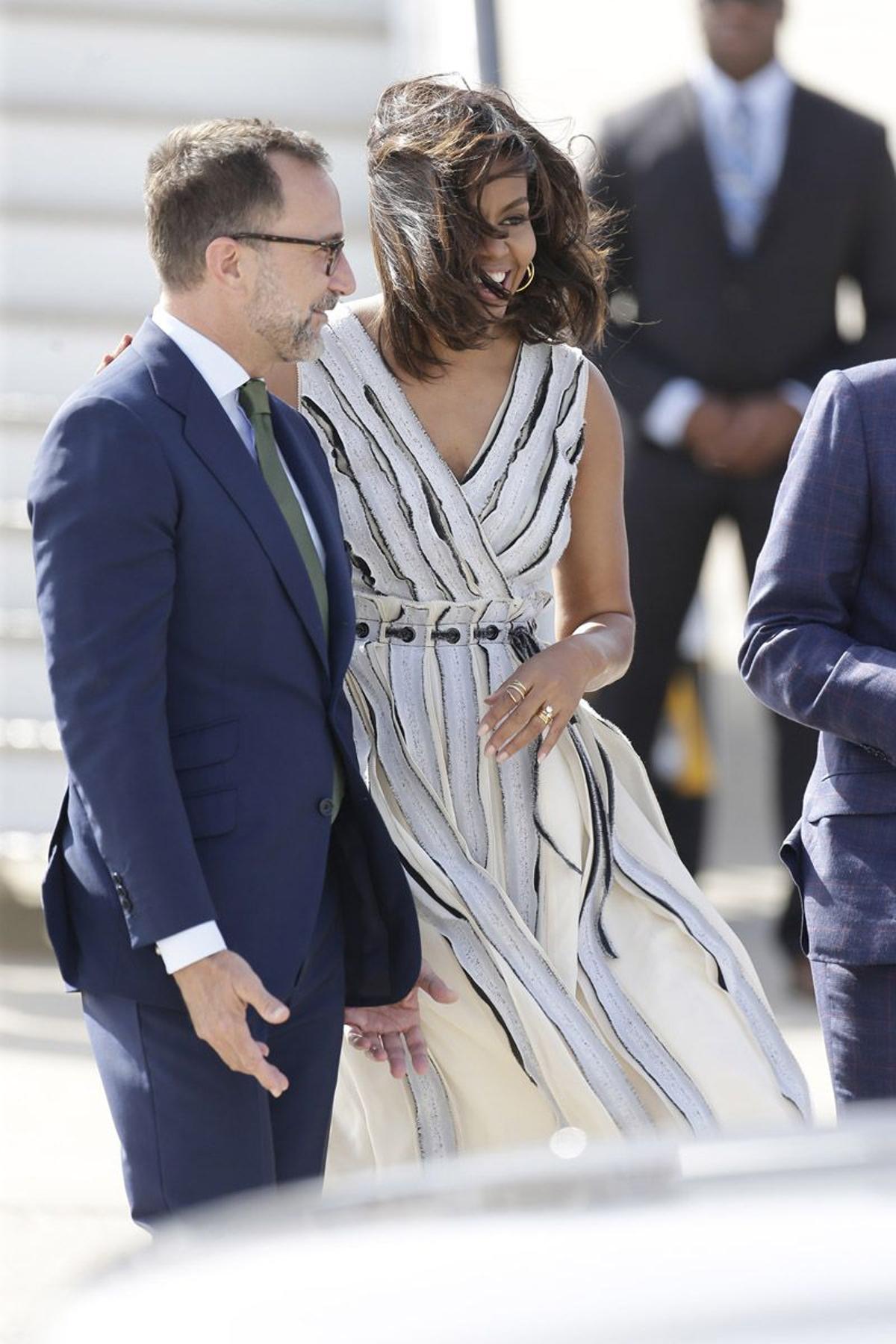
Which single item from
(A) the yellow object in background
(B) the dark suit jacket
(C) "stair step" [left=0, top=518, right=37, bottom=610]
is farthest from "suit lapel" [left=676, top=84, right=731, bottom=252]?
(C) "stair step" [left=0, top=518, right=37, bottom=610]

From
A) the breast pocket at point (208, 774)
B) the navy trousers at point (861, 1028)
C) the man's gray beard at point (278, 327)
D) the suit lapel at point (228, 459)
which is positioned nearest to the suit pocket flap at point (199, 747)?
the breast pocket at point (208, 774)

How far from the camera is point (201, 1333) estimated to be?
121cm

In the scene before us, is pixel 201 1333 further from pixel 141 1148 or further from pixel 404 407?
pixel 404 407

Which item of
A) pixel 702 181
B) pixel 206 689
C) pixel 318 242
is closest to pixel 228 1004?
pixel 206 689

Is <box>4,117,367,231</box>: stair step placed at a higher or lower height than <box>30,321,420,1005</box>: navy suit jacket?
higher

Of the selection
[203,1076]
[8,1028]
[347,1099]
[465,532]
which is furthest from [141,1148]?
[8,1028]

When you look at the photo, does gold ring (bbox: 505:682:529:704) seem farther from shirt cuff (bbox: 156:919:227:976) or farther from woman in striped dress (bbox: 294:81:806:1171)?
shirt cuff (bbox: 156:919:227:976)

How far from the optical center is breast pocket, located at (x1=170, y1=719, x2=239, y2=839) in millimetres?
2434

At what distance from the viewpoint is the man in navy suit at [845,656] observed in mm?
2732

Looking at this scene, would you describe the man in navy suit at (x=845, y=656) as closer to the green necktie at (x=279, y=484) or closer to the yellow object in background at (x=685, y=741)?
the green necktie at (x=279, y=484)

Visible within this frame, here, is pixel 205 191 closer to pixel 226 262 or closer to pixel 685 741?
pixel 226 262

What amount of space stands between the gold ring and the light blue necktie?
100 inches

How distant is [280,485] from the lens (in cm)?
257

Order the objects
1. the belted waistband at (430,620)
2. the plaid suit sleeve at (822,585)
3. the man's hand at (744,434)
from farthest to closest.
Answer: the man's hand at (744,434) < the belted waistband at (430,620) < the plaid suit sleeve at (822,585)
